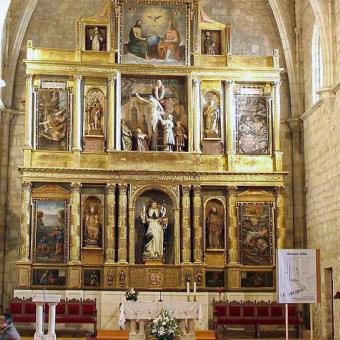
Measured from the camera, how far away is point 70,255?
24672mm

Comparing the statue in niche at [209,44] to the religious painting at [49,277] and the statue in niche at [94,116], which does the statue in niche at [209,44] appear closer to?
the statue in niche at [94,116]

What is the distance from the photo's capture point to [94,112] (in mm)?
25594

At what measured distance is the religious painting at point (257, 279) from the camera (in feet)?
82.0

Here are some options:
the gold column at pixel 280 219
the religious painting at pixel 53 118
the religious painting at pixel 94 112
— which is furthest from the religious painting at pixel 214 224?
the religious painting at pixel 53 118

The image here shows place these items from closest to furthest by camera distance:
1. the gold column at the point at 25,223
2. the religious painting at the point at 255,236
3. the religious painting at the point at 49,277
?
the gold column at the point at 25,223
the religious painting at the point at 49,277
the religious painting at the point at 255,236

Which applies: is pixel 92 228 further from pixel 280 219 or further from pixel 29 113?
pixel 280 219

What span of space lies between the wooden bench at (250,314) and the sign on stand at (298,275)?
6.76 meters

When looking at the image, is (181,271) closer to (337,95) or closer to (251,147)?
(251,147)

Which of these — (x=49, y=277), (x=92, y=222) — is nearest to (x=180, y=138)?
(x=92, y=222)

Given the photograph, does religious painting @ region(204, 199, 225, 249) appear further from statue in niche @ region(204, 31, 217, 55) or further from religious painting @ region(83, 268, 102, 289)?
statue in niche @ region(204, 31, 217, 55)

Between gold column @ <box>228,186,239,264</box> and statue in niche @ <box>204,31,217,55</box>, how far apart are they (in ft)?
15.6

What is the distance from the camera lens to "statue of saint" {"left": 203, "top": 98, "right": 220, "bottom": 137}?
25.9m

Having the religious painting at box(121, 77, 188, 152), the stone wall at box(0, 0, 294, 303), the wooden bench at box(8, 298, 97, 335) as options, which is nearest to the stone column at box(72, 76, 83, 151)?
the religious painting at box(121, 77, 188, 152)

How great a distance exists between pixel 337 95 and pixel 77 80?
829 centimetres
